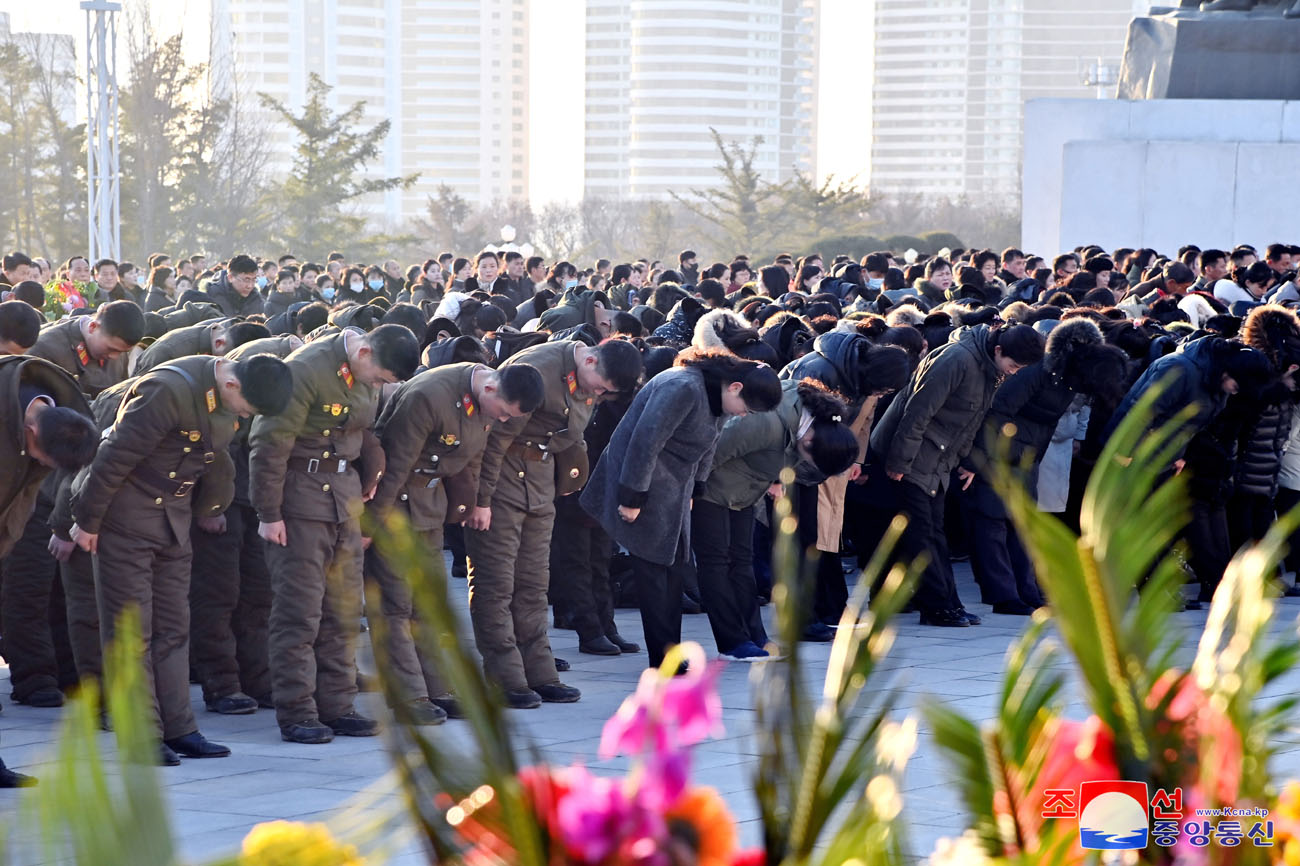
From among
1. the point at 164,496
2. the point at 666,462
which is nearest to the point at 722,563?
the point at 666,462

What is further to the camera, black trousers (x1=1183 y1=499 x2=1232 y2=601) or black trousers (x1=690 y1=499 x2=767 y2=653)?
black trousers (x1=1183 y1=499 x2=1232 y2=601)

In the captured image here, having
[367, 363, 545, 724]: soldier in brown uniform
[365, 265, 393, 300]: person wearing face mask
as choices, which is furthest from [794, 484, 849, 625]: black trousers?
[365, 265, 393, 300]: person wearing face mask

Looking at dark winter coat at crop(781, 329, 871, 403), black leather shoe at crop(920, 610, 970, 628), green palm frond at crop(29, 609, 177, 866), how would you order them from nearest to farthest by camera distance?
green palm frond at crop(29, 609, 177, 866)
dark winter coat at crop(781, 329, 871, 403)
black leather shoe at crop(920, 610, 970, 628)

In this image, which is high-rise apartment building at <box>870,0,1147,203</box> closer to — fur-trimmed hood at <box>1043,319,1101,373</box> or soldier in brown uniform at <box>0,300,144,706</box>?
fur-trimmed hood at <box>1043,319,1101,373</box>

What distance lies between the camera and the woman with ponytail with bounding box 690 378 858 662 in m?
8.15

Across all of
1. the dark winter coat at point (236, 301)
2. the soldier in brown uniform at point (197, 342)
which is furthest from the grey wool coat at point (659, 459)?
the dark winter coat at point (236, 301)

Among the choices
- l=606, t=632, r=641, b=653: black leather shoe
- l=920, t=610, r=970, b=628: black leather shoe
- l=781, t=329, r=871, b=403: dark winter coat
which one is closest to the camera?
l=781, t=329, r=871, b=403: dark winter coat

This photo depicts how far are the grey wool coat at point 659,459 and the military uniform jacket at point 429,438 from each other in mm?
732

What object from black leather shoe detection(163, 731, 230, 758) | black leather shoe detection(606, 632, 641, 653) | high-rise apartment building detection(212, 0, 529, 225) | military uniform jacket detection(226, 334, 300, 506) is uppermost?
high-rise apartment building detection(212, 0, 529, 225)

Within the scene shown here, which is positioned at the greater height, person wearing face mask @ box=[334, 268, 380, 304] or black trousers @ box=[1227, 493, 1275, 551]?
person wearing face mask @ box=[334, 268, 380, 304]

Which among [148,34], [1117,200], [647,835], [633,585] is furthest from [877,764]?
[148,34]

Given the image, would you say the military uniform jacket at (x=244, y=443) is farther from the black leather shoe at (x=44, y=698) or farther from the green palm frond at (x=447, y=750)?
the green palm frond at (x=447, y=750)

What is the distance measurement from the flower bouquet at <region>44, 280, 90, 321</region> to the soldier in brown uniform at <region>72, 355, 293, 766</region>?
6672mm

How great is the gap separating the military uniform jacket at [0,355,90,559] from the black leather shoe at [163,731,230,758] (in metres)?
1.04
